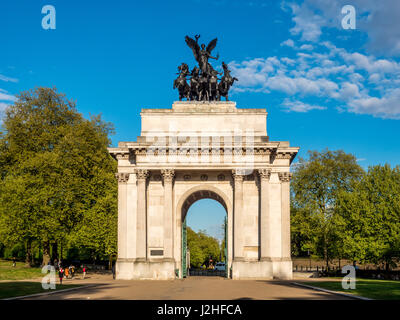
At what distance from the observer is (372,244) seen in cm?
4394

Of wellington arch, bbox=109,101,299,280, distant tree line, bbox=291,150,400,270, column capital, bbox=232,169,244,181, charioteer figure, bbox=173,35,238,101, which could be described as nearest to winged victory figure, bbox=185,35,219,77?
charioteer figure, bbox=173,35,238,101

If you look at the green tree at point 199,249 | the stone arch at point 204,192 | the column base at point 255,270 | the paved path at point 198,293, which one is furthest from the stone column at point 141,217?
the green tree at point 199,249

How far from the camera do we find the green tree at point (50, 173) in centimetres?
4644

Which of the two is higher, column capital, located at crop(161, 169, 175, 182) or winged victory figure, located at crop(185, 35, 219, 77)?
winged victory figure, located at crop(185, 35, 219, 77)

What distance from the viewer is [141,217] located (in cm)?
3803

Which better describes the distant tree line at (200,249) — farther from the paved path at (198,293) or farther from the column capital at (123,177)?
the paved path at (198,293)

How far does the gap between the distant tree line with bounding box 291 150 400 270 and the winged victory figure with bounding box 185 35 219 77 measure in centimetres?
2086

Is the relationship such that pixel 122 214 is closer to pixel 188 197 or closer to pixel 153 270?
pixel 153 270

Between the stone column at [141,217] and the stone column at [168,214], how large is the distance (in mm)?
1740

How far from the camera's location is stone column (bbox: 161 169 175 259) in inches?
1474

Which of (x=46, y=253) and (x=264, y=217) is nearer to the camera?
(x=264, y=217)

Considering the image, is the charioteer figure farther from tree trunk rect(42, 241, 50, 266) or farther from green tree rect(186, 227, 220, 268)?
green tree rect(186, 227, 220, 268)

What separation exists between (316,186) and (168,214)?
107ft

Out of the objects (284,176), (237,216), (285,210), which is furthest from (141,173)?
(285,210)
